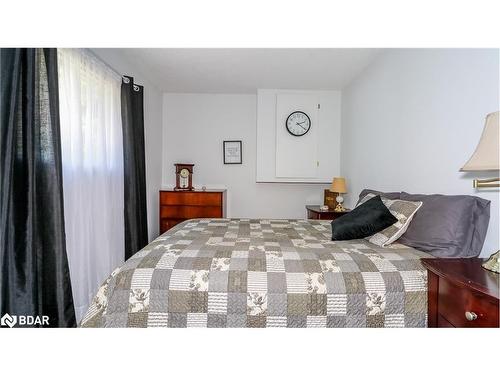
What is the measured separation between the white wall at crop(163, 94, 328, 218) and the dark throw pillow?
2.41 metres

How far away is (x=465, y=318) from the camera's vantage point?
0.96 m

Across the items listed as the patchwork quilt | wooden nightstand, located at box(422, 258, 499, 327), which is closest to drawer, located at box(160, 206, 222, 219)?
the patchwork quilt

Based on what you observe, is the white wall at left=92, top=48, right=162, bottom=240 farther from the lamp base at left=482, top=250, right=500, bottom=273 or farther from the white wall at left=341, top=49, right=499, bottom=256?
the lamp base at left=482, top=250, right=500, bottom=273

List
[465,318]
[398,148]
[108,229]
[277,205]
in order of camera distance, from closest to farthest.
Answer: [465,318] < [398,148] < [108,229] < [277,205]

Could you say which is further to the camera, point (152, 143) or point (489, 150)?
point (152, 143)

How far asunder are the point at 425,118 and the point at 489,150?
1071 millimetres

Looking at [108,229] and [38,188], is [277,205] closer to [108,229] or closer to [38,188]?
[108,229]

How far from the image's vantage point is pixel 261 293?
1200 mm

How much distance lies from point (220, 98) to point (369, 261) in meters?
3.43

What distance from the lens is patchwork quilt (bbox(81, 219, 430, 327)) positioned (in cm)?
119

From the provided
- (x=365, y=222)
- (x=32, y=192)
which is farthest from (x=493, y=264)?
(x=32, y=192)

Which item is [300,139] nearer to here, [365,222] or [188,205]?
[188,205]

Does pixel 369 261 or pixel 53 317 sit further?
pixel 53 317
